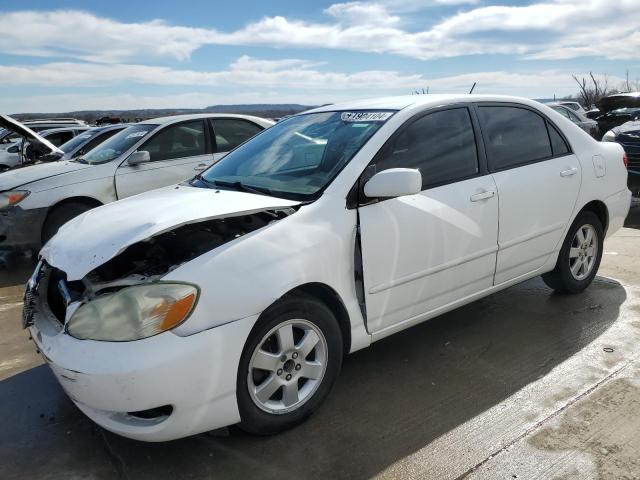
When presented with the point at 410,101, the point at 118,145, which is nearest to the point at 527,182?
the point at 410,101

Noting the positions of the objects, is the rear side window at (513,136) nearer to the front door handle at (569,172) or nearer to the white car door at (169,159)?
the front door handle at (569,172)

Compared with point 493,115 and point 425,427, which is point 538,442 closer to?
point 425,427

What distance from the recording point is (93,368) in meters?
2.21

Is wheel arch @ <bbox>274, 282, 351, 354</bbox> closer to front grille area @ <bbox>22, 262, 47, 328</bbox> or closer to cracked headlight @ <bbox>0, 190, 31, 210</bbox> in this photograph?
front grille area @ <bbox>22, 262, 47, 328</bbox>

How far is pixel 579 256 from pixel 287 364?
2799mm

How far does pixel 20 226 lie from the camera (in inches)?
224

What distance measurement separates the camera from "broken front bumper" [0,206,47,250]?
5.65 meters

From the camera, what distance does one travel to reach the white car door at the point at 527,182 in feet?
11.6

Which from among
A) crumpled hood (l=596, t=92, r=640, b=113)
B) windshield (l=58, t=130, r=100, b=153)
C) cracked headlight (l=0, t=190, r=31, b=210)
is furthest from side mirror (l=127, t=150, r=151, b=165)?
crumpled hood (l=596, t=92, r=640, b=113)

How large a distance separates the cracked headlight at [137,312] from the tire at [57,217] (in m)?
3.92

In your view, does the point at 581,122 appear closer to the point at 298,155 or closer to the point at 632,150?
the point at 632,150

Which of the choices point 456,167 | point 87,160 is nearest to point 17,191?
point 87,160

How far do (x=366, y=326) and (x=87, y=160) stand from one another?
4.93 meters

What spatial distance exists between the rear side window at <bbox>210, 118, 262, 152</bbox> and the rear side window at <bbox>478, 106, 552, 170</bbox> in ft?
12.6
